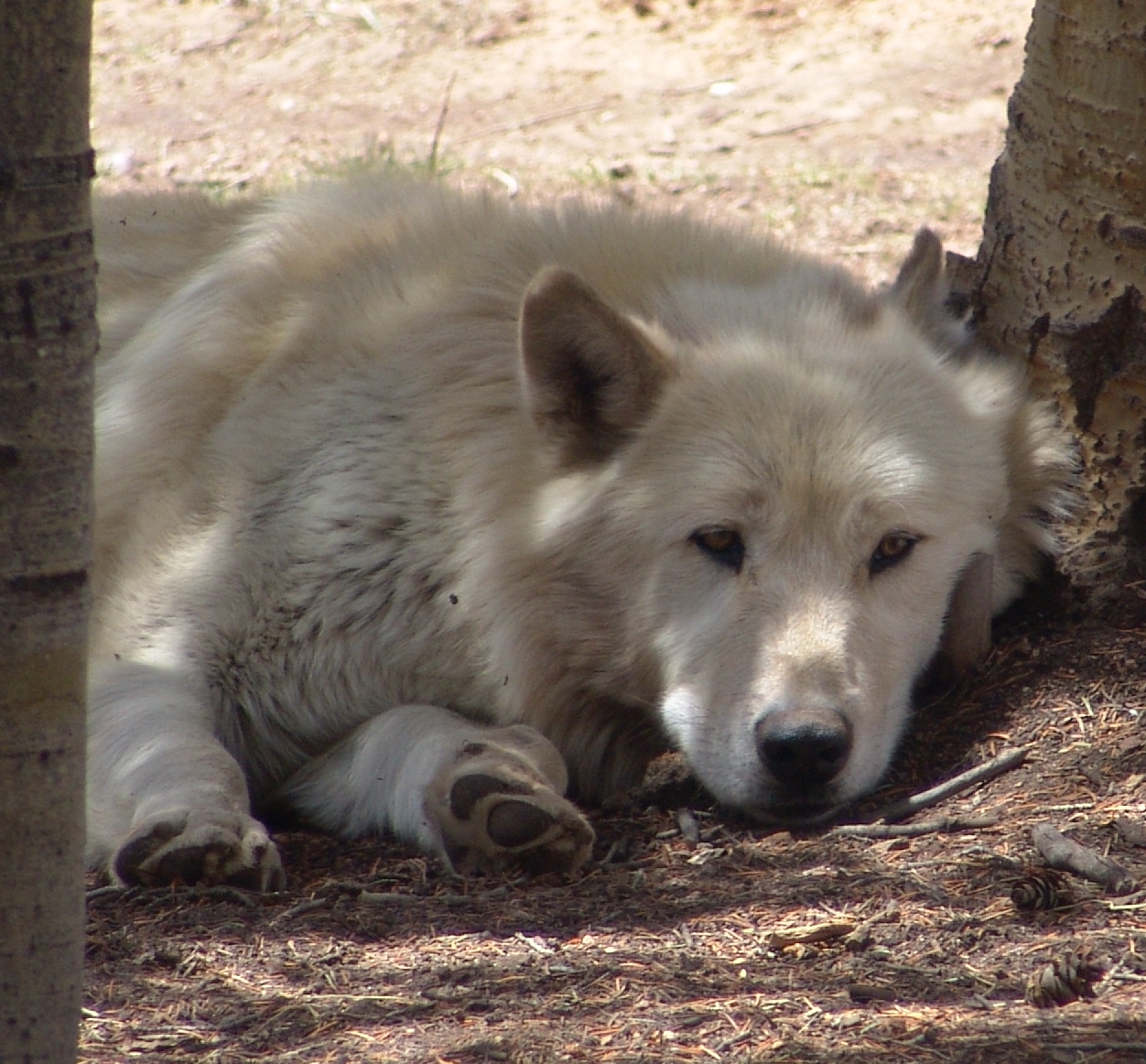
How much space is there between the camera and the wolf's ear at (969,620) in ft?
11.9

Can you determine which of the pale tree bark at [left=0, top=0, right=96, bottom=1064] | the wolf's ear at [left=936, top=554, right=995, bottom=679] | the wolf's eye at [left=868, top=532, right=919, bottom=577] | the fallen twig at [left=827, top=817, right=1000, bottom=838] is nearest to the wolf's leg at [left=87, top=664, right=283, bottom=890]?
the pale tree bark at [left=0, top=0, right=96, bottom=1064]

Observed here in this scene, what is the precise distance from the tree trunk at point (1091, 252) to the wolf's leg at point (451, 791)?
1.51 m

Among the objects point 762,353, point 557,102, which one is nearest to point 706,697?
point 762,353

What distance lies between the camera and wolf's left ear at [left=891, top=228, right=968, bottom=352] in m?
3.90

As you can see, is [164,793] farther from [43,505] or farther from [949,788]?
A: [949,788]

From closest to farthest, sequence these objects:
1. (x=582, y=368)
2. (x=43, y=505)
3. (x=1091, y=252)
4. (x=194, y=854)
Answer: (x=43, y=505)
(x=194, y=854)
(x=582, y=368)
(x=1091, y=252)

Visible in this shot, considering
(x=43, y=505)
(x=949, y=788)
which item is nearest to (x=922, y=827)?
(x=949, y=788)

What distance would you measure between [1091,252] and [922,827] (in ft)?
4.96

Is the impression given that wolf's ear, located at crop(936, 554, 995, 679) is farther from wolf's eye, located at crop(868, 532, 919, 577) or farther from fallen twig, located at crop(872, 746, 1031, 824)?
fallen twig, located at crop(872, 746, 1031, 824)

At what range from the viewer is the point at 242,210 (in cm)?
457

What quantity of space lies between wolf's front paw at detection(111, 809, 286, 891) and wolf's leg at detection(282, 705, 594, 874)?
395 mm

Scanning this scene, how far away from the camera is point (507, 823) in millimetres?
3002

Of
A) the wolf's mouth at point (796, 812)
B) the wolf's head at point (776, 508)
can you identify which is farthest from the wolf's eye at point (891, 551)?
the wolf's mouth at point (796, 812)

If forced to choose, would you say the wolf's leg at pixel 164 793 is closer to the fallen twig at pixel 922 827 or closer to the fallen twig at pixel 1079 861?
the fallen twig at pixel 922 827
